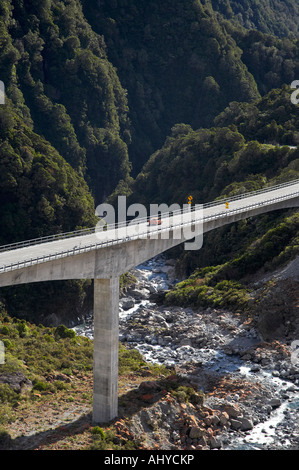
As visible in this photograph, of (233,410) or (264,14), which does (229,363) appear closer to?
(233,410)

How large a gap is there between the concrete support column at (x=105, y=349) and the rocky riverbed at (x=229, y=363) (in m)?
5.00

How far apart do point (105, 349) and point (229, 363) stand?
15.6 m

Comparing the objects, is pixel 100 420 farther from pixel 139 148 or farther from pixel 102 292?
pixel 139 148

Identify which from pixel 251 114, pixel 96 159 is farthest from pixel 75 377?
pixel 96 159

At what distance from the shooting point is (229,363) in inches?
1933

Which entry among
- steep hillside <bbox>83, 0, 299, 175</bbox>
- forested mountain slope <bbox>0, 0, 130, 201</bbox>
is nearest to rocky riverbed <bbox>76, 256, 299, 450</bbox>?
forested mountain slope <bbox>0, 0, 130, 201</bbox>

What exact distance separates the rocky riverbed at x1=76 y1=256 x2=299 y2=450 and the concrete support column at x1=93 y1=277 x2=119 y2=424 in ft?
16.4

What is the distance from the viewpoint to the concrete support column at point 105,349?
3634 cm

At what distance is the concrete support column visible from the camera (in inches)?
1431

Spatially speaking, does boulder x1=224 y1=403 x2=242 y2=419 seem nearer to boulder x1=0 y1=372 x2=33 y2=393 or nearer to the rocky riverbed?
the rocky riverbed

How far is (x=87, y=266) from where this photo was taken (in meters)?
36.0

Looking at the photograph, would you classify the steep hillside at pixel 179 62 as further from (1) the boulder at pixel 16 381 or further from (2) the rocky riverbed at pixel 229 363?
(1) the boulder at pixel 16 381

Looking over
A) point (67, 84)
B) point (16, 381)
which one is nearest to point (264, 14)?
point (67, 84)
